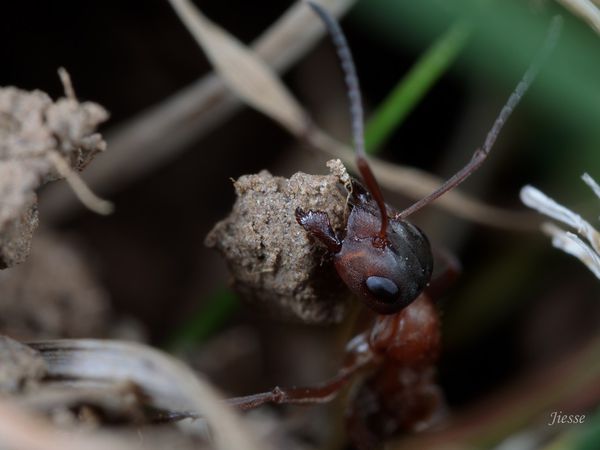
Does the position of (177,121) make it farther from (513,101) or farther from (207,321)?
(513,101)

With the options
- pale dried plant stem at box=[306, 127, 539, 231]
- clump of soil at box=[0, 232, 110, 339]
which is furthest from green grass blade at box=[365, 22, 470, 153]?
clump of soil at box=[0, 232, 110, 339]

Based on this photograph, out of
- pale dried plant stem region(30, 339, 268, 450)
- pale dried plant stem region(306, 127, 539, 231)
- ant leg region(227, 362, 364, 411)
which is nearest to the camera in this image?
pale dried plant stem region(30, 339, 268, 450)

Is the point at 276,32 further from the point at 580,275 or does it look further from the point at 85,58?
the point at 580,275

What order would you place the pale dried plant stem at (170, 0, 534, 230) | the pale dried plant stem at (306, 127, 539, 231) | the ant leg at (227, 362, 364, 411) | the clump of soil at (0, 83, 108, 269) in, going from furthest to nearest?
1. the pale dried plant stem at (306, 127, 539, 231)
2. the pale dried plant stem at (170, 0, 534, 230)
3. the ant leg at (227, 362, 364, 411)
4. the clump of soil at (0, 83, 108, 269)

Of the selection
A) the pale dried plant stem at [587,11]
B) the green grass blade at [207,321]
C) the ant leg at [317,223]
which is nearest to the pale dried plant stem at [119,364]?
the ant leg at [317,223]

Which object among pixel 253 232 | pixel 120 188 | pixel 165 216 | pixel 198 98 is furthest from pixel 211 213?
pixel 253 232

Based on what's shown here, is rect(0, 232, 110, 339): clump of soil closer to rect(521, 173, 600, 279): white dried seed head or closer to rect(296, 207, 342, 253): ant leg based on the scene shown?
rect(296, 207, 342, 253): ant leg

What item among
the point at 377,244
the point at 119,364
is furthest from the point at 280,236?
the point at 119,364

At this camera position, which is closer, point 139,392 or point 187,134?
point 139,392
